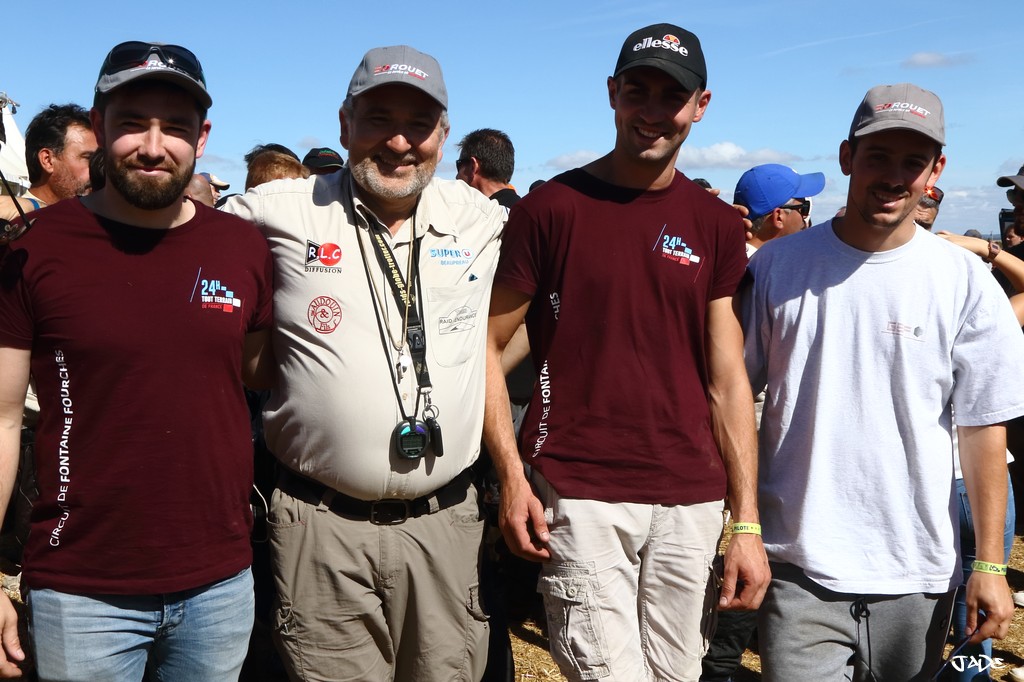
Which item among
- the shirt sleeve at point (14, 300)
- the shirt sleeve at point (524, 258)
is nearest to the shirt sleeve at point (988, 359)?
the shirt sleeve at point (524, 258)

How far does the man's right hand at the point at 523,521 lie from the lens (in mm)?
3211

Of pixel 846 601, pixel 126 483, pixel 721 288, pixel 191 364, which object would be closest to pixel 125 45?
pixel 191 364

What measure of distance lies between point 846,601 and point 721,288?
44.6 inches

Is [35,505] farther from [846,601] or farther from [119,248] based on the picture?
[846,601]

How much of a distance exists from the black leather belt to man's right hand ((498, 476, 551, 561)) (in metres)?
0.27

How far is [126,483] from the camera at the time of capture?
2709 mm

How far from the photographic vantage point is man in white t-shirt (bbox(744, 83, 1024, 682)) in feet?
10.4

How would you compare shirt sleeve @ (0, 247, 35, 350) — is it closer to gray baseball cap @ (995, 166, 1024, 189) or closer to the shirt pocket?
the shirt pocket

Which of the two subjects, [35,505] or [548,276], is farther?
[548,276]

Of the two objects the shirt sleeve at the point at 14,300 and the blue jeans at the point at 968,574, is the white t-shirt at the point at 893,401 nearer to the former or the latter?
the blue jeans at the point at 968,574

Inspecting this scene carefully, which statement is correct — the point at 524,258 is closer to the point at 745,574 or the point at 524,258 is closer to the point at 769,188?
the point at 745,574

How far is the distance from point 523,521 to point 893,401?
1.29m

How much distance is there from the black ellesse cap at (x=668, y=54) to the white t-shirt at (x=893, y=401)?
30.6 inches

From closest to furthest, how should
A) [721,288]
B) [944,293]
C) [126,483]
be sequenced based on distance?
[126,483] < [944,293] < [721,288]
